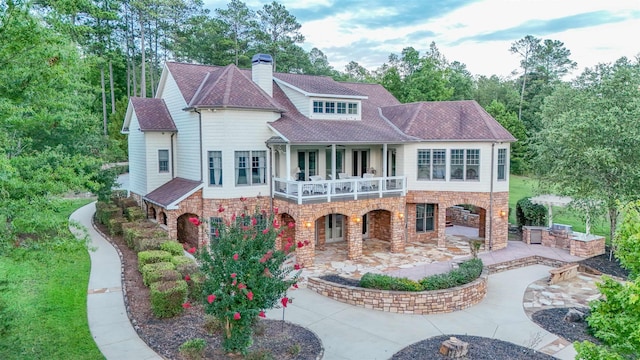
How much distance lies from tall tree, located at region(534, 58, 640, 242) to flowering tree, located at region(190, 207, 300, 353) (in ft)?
48.6

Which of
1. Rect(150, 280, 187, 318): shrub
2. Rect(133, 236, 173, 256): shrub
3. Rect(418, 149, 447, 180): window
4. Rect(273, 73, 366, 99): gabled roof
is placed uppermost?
Rect(273, 73, 366, 99): gabled roof

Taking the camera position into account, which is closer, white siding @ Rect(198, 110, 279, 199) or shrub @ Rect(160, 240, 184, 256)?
→ shrub @ Rect(160, 240, 184, 256)

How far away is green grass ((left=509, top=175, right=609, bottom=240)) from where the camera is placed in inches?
760

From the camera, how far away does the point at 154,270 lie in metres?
12.1

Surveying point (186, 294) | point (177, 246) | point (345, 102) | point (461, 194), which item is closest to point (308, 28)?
point (345, 102)

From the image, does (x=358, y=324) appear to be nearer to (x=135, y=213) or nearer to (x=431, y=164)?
(x=431, y=164)

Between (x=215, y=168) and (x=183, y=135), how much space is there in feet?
9.90

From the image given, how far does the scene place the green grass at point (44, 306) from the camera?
7.02 m

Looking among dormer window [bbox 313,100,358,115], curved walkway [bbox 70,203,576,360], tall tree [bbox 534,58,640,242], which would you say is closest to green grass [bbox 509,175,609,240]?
tall tree [bbox 534,58,640,242]

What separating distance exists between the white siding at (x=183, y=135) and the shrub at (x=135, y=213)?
2371mm

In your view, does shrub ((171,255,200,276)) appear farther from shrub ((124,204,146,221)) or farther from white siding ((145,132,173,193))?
white siding ((145,132,173,193))

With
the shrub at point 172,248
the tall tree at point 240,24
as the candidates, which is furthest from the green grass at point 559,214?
the tall tree at point 240,24

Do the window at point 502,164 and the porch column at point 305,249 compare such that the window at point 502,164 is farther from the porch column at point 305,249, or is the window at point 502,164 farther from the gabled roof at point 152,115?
the gabled roof at point 152,115

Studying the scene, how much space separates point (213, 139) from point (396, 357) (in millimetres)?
11177
